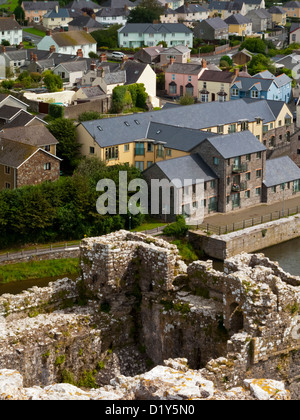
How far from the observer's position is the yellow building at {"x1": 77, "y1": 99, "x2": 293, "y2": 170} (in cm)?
5697

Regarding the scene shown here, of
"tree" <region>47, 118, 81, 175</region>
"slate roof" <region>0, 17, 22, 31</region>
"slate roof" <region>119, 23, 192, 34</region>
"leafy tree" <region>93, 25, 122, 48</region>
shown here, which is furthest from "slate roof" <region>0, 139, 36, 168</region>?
"slate roof" <region>0, 17, 22, 31</region>

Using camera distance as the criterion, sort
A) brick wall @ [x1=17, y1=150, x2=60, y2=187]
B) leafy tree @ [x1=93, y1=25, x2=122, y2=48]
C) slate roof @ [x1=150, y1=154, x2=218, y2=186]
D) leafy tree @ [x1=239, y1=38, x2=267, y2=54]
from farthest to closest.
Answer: leafy tree @ [x1=93, y1=25, x2=122, y2=48], leafy tree @ [x1=239, y1=38, x2=267, y2=54], brick wall @ [x1=17, y1=150, x2=60, y2=187], slate roof @ [x1=150, y1=154, x2=218, y2=186]

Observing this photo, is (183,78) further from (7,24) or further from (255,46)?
(7,24)

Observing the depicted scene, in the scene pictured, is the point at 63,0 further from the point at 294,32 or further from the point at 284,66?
the point at 284,66

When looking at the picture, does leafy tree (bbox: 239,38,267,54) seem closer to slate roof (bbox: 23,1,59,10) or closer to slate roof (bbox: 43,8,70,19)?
slate roof (bbox: 43,8,70,19)

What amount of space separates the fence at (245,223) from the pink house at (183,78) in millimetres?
32203

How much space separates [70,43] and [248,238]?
6509cm

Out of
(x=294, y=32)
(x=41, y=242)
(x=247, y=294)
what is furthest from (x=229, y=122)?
(x=294, y=32)

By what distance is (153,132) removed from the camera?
59.0 metres

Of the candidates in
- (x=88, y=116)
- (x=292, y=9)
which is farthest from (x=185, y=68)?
(x=292, y=9)

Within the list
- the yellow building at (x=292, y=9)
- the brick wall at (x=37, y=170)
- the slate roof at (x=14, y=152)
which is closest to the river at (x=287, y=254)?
the brick wall at (x=37, y=170)

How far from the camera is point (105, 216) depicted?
161ft

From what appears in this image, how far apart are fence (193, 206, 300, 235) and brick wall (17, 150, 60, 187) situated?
10.5 m

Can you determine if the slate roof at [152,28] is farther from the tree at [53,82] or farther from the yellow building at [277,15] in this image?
the tree at [53,82]
